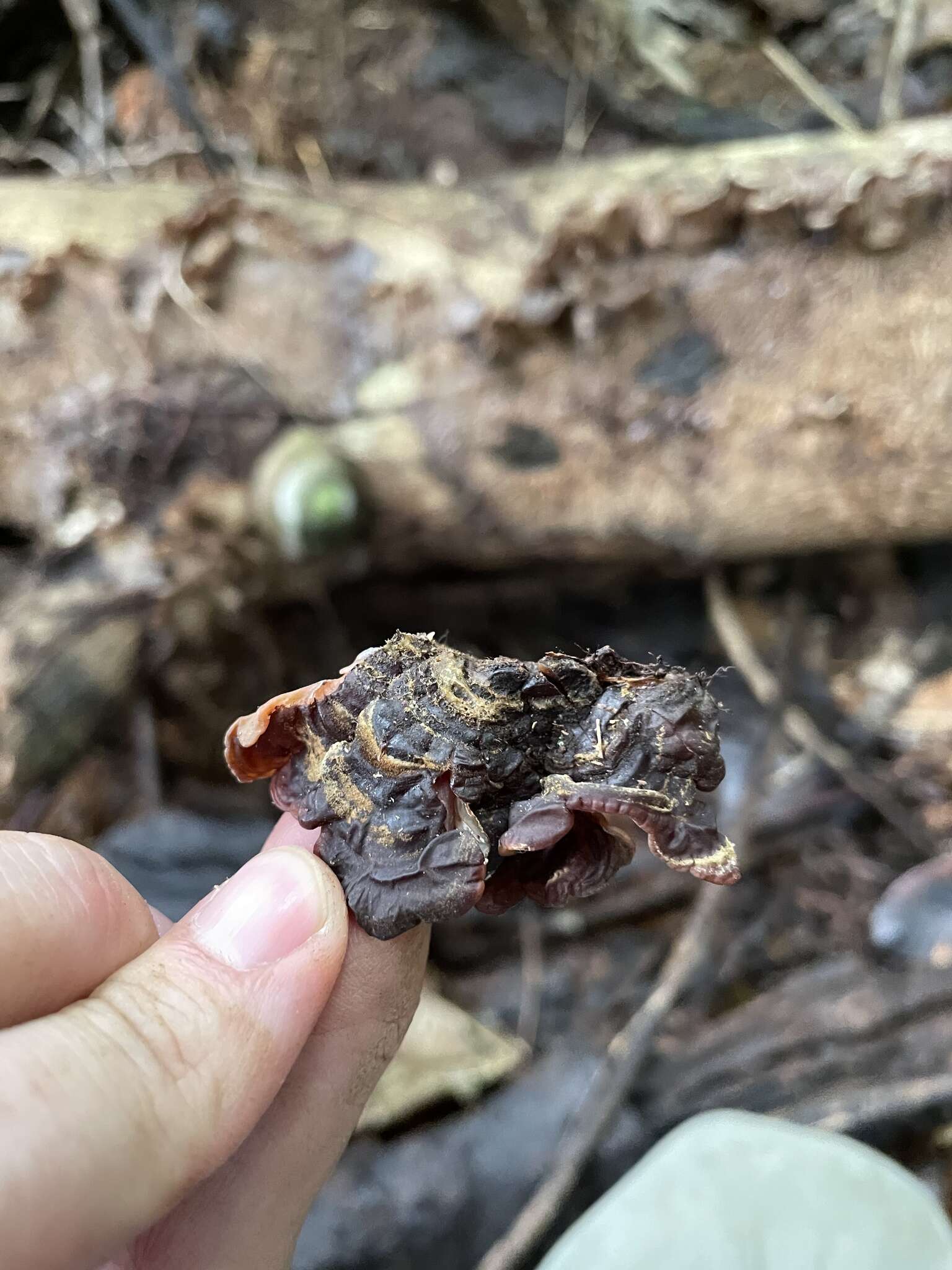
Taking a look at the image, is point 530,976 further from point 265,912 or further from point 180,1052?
point 180,1052

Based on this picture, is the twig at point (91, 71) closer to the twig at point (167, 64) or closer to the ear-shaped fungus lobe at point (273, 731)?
the twig at point (167, 64)

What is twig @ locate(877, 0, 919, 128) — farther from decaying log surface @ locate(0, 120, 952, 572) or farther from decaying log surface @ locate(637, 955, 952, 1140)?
decaying log surface @ locate(637, 955, 952, 1140)

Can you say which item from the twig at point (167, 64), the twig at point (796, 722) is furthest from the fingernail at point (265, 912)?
the twig at point (167, 64)

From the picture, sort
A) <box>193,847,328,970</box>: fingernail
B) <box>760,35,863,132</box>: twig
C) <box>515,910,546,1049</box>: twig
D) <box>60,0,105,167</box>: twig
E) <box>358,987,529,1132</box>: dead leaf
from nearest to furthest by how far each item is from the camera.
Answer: <box>193,847,328,970</box>: fingernail
<box>358,987,529,1132</box>: dead leaf
<box>515,910,546,1049</box>: twig
<box>760,35,863,132</box>: twig
<box>60,0,105,167</box>: twig

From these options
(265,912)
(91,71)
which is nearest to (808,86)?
(91,71)

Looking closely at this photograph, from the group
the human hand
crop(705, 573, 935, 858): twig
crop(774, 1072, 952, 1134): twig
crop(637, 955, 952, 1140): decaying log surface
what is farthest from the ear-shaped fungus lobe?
crop(705, 573, 935, 858): twig
